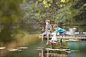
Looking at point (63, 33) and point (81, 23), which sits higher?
point (81, 23)

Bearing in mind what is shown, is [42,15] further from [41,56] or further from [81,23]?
[41,56]

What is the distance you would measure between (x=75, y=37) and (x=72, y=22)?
85.2 feet

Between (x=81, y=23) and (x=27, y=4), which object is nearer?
(x=81, y=23)

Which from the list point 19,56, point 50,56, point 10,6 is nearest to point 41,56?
point 50,56

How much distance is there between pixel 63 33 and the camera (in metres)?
8.94

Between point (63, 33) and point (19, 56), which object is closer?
point (19, 56)

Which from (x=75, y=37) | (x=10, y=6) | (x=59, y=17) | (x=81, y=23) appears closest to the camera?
(x=10, y=6)

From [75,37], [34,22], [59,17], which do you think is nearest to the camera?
[75,37]

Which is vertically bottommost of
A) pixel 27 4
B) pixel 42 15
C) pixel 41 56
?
pixel 41 56

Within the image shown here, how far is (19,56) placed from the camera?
189 inches

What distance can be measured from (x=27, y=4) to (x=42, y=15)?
18.8ft

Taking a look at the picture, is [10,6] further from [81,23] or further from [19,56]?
[81,23]

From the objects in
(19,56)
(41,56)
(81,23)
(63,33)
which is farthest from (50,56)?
(81,23)

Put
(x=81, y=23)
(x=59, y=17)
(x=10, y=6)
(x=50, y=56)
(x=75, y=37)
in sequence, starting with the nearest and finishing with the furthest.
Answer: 1. (x=10, y=6)
2. (x=50, y=56)
3. (x=75, y=37)
4. (x=81, y=23)
5. (x=59, y=17)
